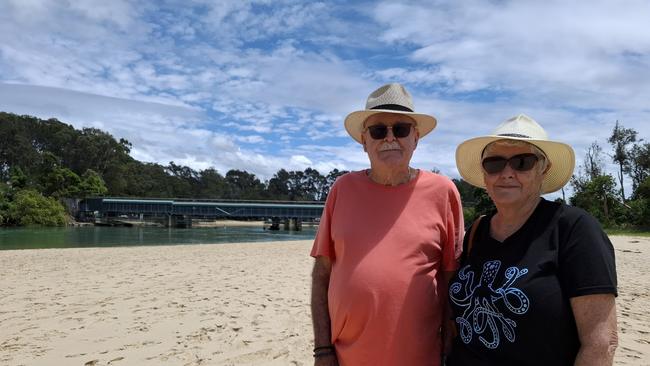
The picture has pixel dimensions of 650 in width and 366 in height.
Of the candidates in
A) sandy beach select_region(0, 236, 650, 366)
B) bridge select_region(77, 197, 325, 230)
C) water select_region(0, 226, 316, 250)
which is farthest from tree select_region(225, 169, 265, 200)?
sandy beach select_region(0, 236, 650, 366)

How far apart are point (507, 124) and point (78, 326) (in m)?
5.88

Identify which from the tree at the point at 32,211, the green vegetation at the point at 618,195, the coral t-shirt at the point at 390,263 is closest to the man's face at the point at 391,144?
the coral t-shirt at the point at 390,263

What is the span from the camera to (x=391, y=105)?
7.82ft

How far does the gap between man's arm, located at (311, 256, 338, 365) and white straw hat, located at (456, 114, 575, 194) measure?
949 mm

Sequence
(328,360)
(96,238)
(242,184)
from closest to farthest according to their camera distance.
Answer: (328,360) < (96,238) < (242,184)

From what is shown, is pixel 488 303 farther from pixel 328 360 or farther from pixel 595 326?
pixel 328 360

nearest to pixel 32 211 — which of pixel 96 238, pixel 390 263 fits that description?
pixel 96 238

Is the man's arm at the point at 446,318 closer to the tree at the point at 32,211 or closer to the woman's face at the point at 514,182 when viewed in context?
the woman's face at the point at 514,182

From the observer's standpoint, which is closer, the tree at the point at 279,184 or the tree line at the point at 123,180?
the tree line at the point at 123,180

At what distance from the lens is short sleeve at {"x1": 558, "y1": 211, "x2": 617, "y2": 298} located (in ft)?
5.13

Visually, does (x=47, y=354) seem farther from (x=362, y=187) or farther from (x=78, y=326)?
(x=362, y=187)

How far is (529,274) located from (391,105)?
1.09 m

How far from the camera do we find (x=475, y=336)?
5.98 feet

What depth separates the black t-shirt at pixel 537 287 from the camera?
160cm
